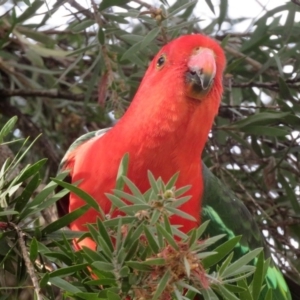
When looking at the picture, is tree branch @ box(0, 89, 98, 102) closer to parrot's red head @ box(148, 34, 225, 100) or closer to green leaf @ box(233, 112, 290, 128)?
parrot's red head @ box(148, 34, 225, 100)

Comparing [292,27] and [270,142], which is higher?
[292,27]

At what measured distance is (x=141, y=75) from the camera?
2.13 m

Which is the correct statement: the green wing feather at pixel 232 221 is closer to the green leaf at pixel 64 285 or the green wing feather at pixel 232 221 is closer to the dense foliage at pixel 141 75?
A: the dense foliage at pixel 141 75

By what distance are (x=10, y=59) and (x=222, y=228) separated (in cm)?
93

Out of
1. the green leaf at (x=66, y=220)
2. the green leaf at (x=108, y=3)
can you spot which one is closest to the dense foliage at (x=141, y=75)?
the green leaf at (x=108, y=3)

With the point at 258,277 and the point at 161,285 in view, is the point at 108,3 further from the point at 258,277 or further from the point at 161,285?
the point at 161,285

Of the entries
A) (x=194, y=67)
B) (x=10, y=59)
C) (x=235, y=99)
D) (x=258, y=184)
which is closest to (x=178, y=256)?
(x=194, y=67)

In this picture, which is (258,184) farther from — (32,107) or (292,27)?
(32,107)

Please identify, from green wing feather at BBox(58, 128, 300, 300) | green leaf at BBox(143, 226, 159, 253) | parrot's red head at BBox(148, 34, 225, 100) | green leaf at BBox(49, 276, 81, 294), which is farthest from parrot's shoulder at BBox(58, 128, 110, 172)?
green leaf at BBox(143, 226, 159, 253)

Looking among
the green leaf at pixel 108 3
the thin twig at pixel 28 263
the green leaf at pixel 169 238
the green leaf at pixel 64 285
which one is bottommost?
the green leaf at pixel 64 285

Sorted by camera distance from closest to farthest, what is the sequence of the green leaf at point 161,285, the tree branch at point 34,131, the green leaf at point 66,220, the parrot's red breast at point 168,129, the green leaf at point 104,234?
the green leaf at point 161,285 < the green leaf at point 104,234 < the green leaf at point 66,220 < the parrot's red breast at point 168,129 < the tree branch at point 34,131

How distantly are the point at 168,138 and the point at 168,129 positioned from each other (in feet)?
0.08

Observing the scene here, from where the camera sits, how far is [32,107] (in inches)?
97.0

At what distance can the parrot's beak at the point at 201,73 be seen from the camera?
1.74 meters
